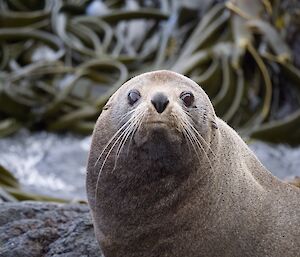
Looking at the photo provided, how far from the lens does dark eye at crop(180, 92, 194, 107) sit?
8.96 feet

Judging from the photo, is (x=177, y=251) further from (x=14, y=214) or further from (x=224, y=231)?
(x=14, y=214)

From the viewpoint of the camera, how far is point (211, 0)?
7.81m

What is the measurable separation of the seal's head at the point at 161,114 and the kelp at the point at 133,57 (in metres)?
3.62

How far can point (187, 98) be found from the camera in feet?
9.00

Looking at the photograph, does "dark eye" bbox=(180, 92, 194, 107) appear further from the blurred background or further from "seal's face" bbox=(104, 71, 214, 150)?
the blurred background

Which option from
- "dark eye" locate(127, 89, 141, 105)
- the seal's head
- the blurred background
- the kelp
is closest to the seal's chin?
the seal's head

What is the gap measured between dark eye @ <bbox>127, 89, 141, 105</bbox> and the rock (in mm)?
698

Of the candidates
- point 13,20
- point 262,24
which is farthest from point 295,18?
point 13,20

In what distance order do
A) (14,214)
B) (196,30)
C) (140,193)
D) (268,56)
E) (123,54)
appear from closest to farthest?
(140,193), (14,214), (268,56), (196,30), (123,54)

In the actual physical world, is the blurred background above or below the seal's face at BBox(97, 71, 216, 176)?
above

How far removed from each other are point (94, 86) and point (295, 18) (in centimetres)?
194

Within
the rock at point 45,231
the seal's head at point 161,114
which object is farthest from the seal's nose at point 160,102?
the rock at point 45,231

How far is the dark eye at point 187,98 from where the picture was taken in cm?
273

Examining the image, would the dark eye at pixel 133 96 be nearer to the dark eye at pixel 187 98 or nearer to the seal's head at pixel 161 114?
the seal's head at pixel 161 114
